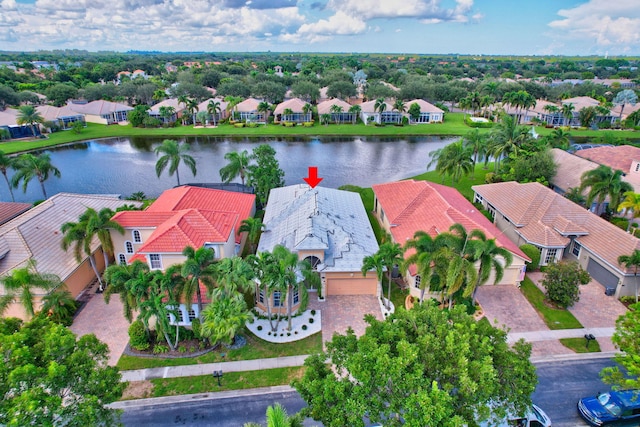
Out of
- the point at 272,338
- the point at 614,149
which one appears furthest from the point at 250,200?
the point at 614,149

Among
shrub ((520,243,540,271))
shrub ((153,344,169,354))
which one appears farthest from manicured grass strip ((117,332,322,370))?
shrub ((520,243,540,271))

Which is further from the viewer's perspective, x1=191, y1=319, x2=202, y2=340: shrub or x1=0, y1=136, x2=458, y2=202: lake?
x1=0, y1=136, x2=458, y2=202: lake

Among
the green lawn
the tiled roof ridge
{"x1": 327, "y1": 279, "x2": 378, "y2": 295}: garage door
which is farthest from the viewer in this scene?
the green lawn

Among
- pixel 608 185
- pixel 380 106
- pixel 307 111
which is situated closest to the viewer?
pixel 608 185

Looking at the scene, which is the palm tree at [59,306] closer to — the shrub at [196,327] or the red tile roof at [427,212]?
the shrub at [196,327]

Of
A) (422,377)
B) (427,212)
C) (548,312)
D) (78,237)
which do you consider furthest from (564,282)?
(78,237)

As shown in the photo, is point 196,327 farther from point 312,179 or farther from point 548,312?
point 312,179

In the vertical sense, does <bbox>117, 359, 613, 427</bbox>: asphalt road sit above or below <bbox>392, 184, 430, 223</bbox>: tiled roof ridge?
below

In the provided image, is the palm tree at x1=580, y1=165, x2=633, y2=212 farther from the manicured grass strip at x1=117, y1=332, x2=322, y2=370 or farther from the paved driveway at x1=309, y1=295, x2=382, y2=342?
the manicured grass strip at x1=117, y1=332, x2=322, y2=370
